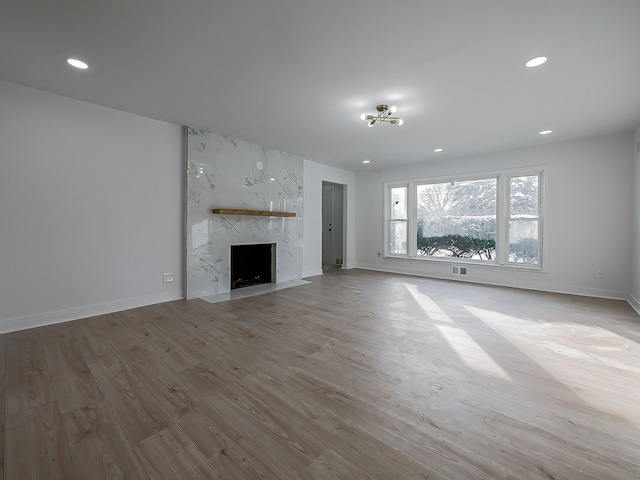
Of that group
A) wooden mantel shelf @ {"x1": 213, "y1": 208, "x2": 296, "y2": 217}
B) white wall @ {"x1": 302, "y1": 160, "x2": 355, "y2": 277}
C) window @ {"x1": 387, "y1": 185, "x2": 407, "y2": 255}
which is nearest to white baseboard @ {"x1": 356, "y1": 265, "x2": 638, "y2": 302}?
window @ {"x1": 387, "y1": 185, "x2": 407, "y2": 255}

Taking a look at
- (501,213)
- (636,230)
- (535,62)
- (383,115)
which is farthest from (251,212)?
(636,230)

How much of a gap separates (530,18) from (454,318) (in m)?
2.99

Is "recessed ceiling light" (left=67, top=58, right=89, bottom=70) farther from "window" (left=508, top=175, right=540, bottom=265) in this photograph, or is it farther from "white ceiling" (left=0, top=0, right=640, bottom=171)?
"window" (left=508, top=175, right=540, bottom=265)

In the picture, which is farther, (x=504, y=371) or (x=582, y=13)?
(x=504, y=371)

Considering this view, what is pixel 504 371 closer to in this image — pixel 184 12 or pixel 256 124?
pixel 184 12

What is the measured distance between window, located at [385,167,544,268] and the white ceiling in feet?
5.00

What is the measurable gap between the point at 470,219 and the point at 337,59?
189 inches

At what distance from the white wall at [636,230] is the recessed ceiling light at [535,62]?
2.97m

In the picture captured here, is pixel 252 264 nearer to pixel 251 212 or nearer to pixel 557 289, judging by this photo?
pixel 251 212

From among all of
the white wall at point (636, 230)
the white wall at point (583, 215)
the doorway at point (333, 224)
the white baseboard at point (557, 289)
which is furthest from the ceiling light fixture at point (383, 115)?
the doorway at point (333, 224)

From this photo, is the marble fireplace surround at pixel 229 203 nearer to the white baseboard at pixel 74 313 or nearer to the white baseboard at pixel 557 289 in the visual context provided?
the white baseboard at pixel 74 313

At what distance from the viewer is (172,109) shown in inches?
141

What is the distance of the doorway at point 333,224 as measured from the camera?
7.98 meters

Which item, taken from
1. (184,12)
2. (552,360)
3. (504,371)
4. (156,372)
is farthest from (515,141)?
(156,372)
